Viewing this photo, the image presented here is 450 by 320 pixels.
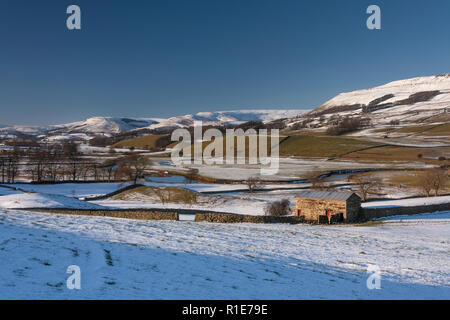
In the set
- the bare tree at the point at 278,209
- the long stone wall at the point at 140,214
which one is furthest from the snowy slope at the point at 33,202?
the bare tree at the point at 278,209

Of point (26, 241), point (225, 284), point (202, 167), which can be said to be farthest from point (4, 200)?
point (202, 167)

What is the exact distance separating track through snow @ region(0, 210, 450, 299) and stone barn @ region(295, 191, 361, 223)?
14.6m

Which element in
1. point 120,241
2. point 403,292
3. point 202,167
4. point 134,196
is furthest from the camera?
point 202,167

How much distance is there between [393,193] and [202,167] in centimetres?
6226

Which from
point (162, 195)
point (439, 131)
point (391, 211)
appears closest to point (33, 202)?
point (162, 195)

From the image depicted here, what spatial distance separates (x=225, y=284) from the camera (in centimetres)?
895

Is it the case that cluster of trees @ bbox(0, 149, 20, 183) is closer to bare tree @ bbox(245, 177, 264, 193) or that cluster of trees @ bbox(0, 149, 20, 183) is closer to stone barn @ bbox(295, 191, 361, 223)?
bare tree @ bbox(245, 177, 264, 193)

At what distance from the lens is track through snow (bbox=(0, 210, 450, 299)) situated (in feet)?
26.7

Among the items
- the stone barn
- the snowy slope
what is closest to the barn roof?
the stone barn

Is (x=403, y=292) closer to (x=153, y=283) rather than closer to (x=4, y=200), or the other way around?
(x=153, y=283)

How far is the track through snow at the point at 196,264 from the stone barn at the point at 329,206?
1463 cm

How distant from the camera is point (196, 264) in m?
10.7
